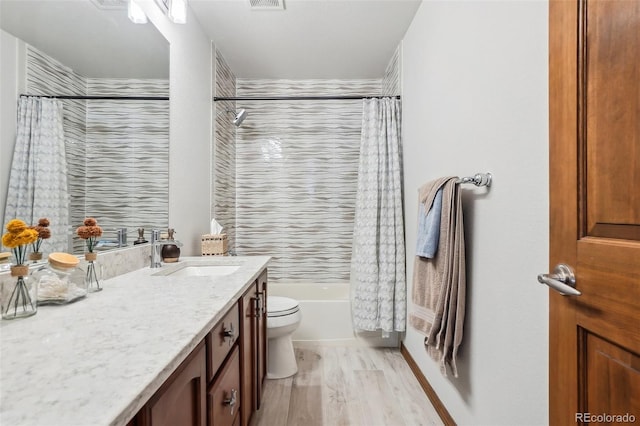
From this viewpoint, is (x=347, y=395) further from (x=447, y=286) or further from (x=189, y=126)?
(x=189, y=126)

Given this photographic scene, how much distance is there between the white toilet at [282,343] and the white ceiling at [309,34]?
199 cm

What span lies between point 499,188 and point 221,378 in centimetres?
115

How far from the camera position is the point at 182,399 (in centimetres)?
73

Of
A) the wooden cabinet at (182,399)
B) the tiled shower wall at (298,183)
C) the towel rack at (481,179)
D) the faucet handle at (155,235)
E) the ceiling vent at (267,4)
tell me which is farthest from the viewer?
the tiled shower wall at (298,183)

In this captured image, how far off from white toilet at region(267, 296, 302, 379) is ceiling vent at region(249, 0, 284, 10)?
6.48 feet

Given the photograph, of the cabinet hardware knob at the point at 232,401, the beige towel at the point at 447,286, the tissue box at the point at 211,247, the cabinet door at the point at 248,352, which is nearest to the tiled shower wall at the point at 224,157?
the tissue box at the point at 211,247

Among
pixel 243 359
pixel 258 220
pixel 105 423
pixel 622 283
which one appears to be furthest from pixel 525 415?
pixel 258 220

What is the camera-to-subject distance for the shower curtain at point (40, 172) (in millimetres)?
969

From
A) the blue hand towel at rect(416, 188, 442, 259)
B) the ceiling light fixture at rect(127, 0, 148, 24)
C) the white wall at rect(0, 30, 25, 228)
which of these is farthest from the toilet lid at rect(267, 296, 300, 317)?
the ceiling light fixture at rect(127, 0, 148, 24)

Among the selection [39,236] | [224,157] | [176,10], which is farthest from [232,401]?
[224,157]

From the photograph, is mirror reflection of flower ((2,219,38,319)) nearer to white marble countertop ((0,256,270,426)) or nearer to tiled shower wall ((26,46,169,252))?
white marble countertop ((0,256,270,426))

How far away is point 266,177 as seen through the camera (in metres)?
3.30

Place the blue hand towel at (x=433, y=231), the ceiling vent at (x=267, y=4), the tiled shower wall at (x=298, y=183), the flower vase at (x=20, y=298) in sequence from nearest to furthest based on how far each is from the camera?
the flower vase at (x=20, y=298) < the blue hand towel at (x=433, y=231) < the ceiling vent at (x=267, y=4) < the tiled shower wall at (x=298, y=183)

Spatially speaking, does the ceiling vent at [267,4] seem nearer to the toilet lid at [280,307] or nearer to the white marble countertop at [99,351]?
the white marble countertop at [99,351]
